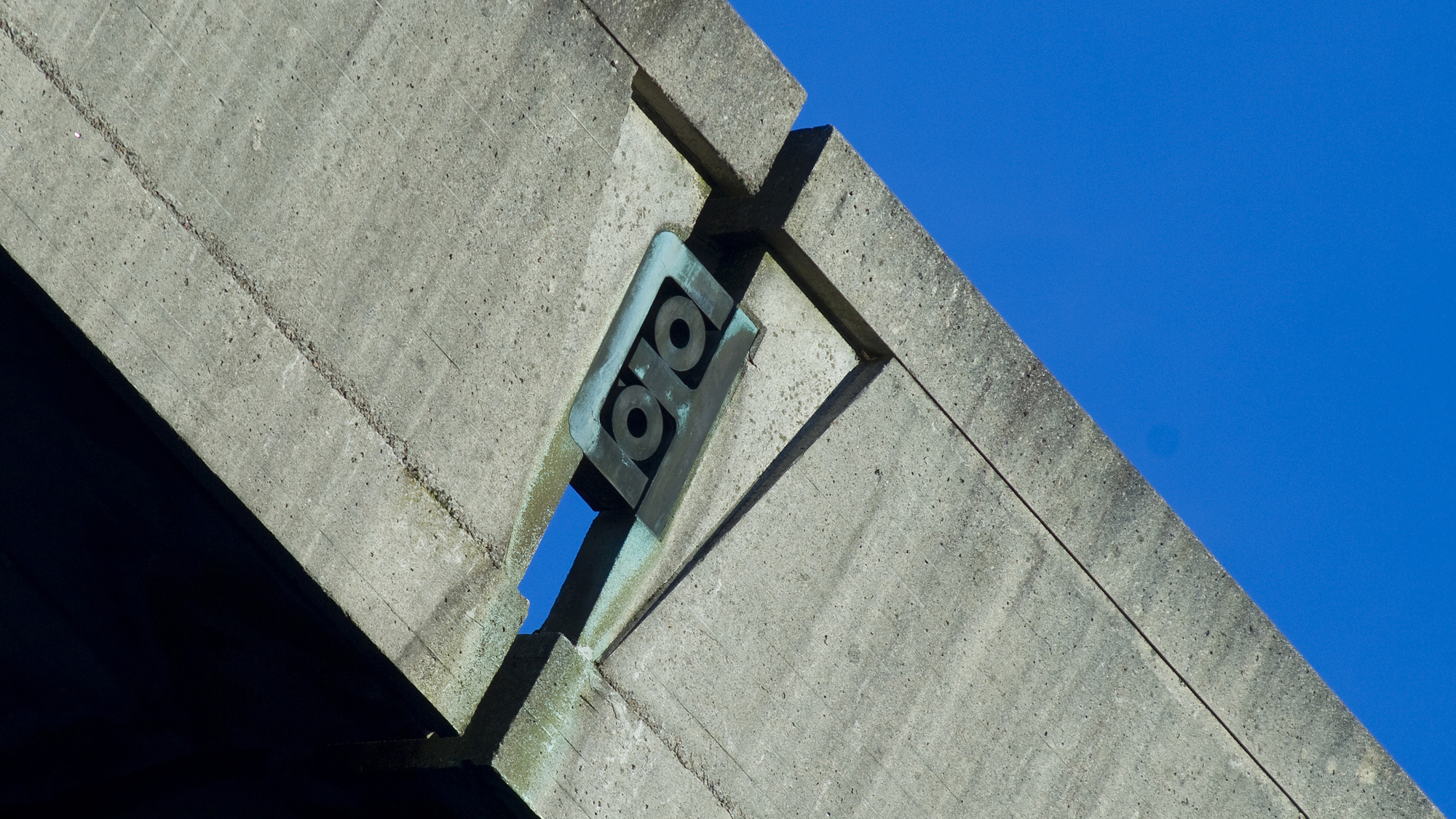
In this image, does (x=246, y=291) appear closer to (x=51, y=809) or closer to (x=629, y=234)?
(x=629, y=234)

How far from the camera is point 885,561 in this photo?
609cm

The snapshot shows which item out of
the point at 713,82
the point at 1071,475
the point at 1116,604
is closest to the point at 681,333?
the point at 713,82

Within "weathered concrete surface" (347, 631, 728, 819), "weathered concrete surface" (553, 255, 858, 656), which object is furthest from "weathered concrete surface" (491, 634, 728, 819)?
"weathered concrete surface" (553, 255, 858, 656)

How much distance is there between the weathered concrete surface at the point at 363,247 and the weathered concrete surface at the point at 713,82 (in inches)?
4.4

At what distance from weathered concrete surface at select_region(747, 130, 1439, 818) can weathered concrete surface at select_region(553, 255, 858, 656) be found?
0.16 m

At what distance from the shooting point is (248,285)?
14.9ft

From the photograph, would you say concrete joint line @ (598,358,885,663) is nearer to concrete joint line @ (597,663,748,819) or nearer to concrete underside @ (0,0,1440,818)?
concrete underside @ (0,0,1440,818)

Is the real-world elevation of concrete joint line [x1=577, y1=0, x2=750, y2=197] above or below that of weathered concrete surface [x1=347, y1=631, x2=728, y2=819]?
above

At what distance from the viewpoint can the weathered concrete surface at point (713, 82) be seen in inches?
211

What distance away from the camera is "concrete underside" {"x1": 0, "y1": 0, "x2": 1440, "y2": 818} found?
175 inches

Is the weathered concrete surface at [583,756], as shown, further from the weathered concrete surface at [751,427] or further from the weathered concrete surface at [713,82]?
the weathered concrete surface at [713,82]

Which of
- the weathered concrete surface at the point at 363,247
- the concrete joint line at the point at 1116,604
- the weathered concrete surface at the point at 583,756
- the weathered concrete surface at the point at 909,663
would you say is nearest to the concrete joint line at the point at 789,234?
the concrete joint line at the point at 1116,604

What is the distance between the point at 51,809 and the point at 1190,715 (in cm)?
523

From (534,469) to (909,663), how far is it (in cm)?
193
